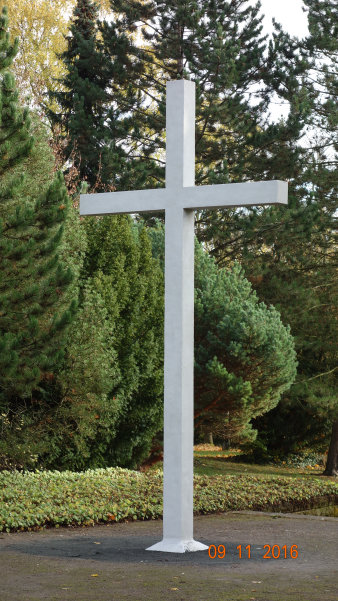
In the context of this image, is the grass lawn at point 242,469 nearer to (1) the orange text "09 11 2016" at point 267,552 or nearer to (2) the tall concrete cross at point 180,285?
(1) the orange text "09 11 2016" at point 267,552

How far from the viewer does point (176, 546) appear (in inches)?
254

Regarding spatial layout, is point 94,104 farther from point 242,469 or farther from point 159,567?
point 159,567

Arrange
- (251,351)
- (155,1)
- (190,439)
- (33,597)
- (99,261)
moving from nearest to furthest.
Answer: (33,597), (190,439), (99,261), (251,351), (155,1)

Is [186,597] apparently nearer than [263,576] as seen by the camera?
Yes

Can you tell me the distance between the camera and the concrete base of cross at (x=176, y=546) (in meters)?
6.43

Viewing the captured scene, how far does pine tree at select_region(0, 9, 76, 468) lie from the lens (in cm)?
1055

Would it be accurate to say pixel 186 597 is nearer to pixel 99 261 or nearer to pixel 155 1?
pixel 99 261

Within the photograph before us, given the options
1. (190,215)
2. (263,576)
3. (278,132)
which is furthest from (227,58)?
(263,576)

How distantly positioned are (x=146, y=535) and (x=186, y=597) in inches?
104

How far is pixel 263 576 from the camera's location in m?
5.60

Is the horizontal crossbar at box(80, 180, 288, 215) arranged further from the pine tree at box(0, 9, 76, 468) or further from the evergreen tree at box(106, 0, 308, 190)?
the evergreen tree at box(106, 0, 308, 190)

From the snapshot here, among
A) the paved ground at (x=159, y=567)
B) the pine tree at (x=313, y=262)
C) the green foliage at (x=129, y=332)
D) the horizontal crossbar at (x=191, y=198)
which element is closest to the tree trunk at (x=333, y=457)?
the pine tree at (x=313, y=262)

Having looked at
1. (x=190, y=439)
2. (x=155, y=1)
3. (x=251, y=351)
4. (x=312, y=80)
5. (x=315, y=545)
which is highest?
(x=155, y=1)

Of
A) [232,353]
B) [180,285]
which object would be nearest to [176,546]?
[180,285]
